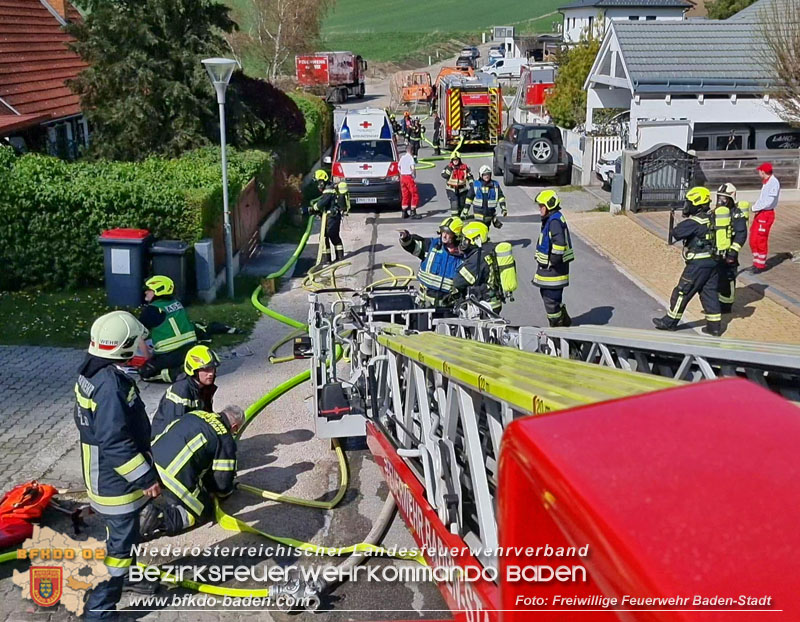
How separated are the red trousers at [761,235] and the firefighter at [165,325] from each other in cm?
848

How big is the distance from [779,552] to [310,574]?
3686 mm

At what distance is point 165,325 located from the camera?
7.47 metres

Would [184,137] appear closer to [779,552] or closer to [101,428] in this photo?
[101,428]

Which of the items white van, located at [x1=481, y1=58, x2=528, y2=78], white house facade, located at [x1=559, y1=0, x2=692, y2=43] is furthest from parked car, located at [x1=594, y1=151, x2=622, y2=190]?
white van, located at [x1=481, y1=58, x2=528, y2=78]

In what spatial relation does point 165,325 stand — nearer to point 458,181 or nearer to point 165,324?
point 165,324

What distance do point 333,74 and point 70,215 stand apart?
35730 millimetres

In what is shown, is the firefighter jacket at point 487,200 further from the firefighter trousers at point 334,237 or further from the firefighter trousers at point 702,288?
the firefighter trousers at point 702,288

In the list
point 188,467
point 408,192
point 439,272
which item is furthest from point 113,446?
point 408,192

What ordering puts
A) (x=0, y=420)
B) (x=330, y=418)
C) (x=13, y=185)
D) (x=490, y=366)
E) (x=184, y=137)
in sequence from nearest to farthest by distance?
(x=490, y=366) < (x=330, y=418) < (x=0, y=420) < (x=13, y=185) < (x=184, y=137)

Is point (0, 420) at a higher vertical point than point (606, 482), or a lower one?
lower

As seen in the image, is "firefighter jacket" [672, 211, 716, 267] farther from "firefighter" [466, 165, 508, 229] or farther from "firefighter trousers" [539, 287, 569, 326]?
"firefighter" [466, 165, 508, 229]

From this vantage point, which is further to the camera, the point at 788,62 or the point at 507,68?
the point at 507,68

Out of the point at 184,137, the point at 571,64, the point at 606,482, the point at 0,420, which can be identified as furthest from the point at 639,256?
the point at 571,64

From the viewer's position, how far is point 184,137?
1627 cm
